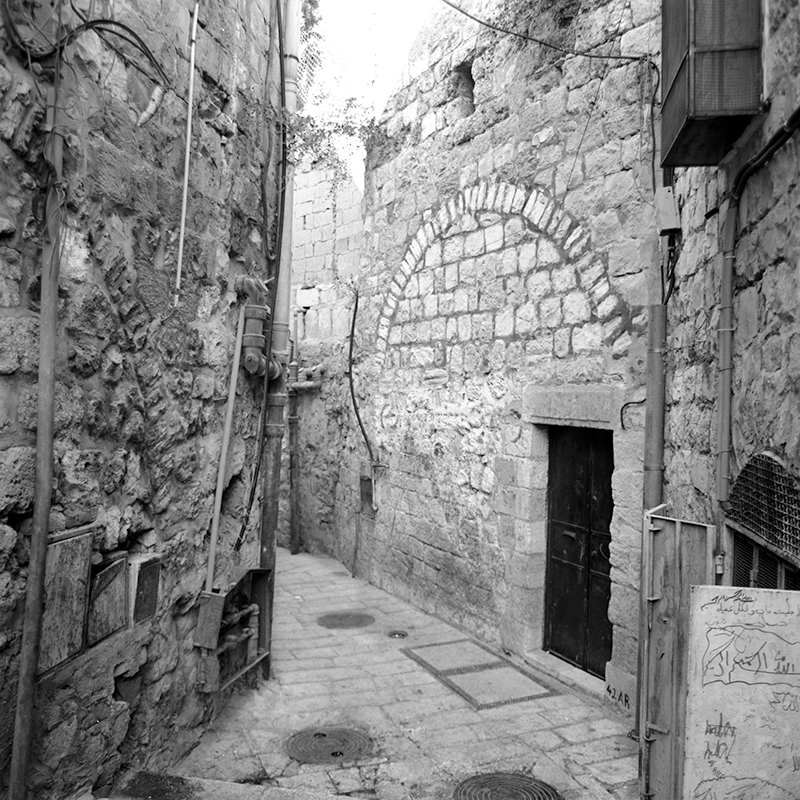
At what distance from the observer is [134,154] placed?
313 centimetres

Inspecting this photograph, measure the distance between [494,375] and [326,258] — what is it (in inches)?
150

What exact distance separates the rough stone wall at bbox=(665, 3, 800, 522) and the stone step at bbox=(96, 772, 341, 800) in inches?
81.8

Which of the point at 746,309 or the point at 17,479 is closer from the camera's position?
the point at 17,479

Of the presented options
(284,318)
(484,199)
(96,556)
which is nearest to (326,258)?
(484,199)

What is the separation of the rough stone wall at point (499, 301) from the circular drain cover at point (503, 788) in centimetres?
111

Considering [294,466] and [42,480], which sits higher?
[42,480]

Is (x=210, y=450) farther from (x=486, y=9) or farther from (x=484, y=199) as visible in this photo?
(x=486, y=9)

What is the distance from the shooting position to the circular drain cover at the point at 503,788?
346cm

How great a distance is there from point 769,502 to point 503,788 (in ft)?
6.34

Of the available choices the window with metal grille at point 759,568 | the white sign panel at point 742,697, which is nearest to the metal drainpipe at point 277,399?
the window with metal grille at point 759,568

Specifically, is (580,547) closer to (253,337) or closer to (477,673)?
(477,673)

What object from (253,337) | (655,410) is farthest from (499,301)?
(253,337)

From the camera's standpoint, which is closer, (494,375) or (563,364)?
(563,364)

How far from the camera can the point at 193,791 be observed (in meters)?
3.04
